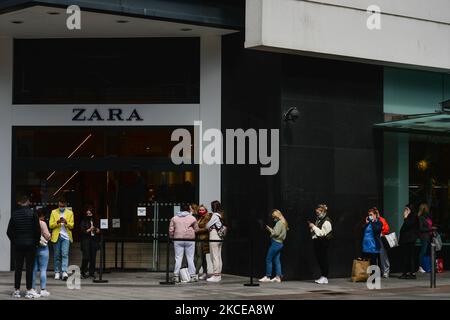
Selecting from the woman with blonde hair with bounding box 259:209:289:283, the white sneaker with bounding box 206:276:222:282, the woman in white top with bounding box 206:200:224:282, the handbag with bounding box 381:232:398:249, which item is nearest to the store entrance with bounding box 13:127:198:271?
the woman in white top with bounding box 206:200:224:282

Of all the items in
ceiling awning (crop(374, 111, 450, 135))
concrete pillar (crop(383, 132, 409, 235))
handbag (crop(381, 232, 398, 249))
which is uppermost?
ceiling awning (crop(374, 111, 450, 135))

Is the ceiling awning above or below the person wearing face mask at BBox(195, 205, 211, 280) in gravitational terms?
above

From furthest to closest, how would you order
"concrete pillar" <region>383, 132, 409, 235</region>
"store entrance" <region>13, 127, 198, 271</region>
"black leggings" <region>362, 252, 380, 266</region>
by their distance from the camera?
"concrete pillar" <region>383, 132, 409, 235</region>
"store entrance" <region>13, 127, 198, 271</region>
"black leggings" <region>362, 252, 380, 266</region>

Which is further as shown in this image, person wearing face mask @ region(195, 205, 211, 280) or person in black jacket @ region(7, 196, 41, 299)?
person wearing face mask @ region(195, 205, 211, 280)

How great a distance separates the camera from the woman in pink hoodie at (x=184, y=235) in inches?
788

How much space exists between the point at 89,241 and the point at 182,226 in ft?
7.43

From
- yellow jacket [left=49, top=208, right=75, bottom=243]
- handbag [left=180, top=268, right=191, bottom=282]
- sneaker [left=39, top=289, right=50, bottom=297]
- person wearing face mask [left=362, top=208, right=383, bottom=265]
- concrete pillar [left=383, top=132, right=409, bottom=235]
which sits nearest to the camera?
sneaker [left=39, top=289, right=50, bottom=297]

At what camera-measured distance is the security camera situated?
2075 cm

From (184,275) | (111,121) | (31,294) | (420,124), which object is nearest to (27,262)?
(31,294)

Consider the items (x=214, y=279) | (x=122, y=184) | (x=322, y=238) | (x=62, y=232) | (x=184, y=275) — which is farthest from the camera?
(x=122, y=184)

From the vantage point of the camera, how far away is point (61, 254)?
20.8m

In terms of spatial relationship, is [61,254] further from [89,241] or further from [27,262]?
[27,262]

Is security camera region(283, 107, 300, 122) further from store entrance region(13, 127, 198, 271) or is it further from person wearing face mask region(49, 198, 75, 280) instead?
person wearing face mask region(49, 198, 75, 280)

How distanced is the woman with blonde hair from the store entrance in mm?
3073
